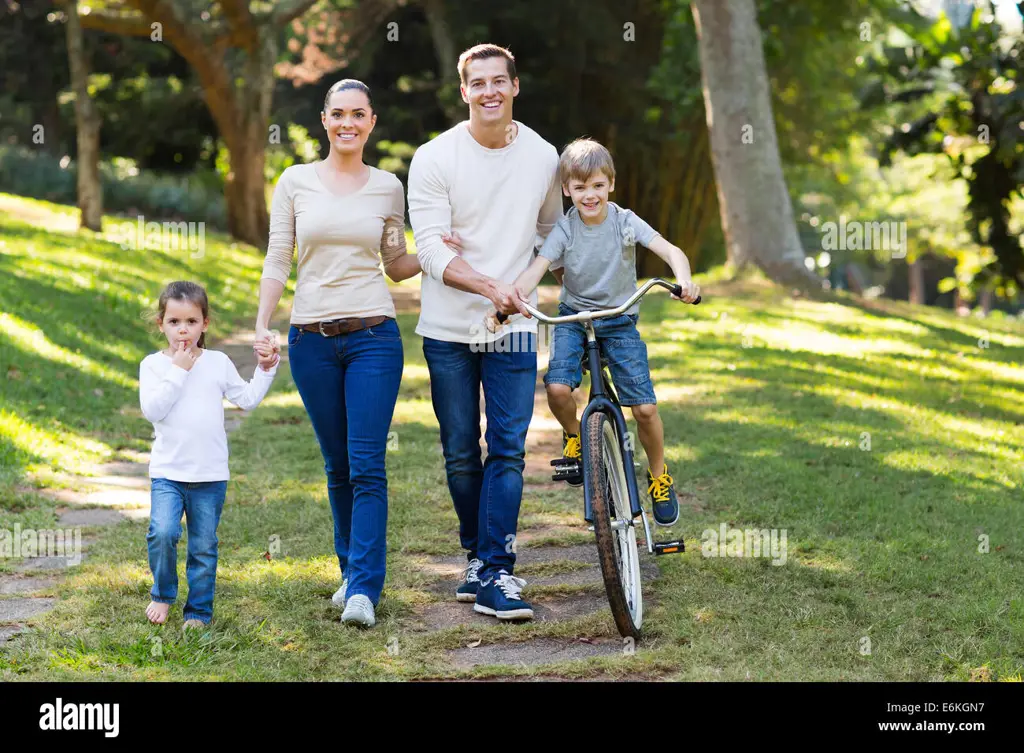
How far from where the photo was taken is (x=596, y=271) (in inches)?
221

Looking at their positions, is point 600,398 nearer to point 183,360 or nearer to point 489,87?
point 489,87

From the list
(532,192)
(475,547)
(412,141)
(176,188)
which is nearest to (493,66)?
(532,192)

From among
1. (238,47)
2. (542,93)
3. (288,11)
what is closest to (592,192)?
(288,11)

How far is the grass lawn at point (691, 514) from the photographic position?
5016 mm

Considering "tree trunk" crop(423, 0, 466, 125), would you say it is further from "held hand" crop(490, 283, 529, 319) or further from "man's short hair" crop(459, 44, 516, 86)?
"held hand" crop(490, 283, 529, 319)

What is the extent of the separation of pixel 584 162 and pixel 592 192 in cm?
13

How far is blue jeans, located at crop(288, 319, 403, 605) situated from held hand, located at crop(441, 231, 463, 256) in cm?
43

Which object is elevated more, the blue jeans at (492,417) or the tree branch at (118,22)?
the tree branch at (118,22)

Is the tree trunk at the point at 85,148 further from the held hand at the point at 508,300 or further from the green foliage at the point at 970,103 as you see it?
the held hand at the point at 508,300

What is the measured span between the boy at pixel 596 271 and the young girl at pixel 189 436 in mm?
1262

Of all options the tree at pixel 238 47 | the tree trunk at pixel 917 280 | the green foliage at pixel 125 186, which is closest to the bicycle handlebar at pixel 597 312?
the tree at pixel 238 47

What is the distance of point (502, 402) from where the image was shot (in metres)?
5.51

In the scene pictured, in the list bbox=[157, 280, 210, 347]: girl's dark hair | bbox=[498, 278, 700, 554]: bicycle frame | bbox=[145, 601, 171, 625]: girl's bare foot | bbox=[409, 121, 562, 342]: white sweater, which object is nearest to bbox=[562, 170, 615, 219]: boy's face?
bbox=[409, 121, 562, 342]: white sweater

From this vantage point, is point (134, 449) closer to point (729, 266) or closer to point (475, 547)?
point (475, 547)
